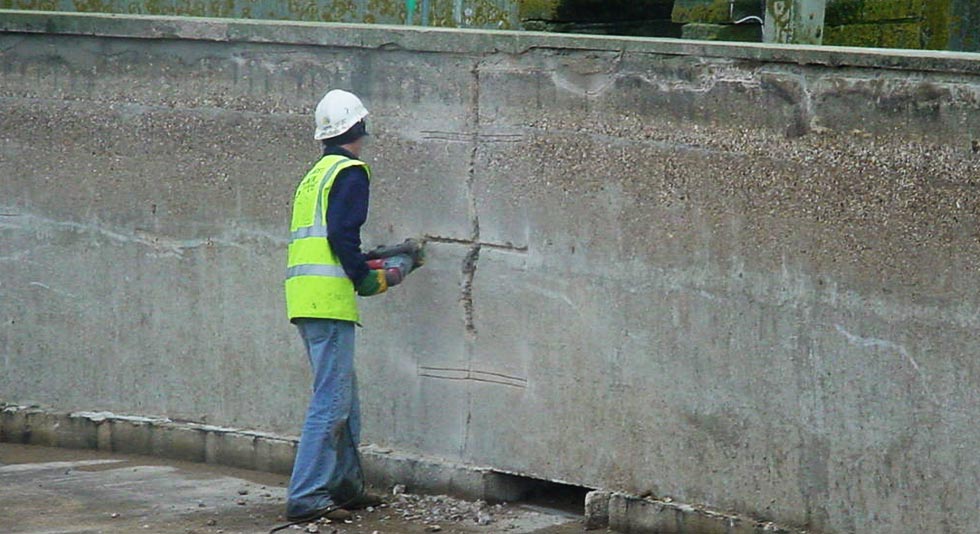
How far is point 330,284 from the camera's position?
6109mm

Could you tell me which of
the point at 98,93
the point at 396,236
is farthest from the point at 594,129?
the point at 98,93

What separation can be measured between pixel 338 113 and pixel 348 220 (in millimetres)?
436

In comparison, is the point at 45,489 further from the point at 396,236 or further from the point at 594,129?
the point at 594,129

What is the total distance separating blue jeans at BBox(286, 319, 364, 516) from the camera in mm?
6180

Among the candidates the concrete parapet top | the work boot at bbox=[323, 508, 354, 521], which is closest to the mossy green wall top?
the concrete parapet top

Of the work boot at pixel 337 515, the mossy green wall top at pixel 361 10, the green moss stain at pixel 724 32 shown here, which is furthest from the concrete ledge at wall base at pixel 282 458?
the green moss stain at pixel 724 32

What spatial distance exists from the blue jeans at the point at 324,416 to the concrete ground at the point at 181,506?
0.13 meters

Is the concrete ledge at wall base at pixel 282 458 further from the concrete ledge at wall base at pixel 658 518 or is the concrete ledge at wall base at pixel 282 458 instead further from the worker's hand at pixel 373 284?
the worker's hand at pixel 373 284

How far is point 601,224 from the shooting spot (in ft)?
19.9

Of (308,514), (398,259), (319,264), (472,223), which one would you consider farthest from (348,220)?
(308,514)

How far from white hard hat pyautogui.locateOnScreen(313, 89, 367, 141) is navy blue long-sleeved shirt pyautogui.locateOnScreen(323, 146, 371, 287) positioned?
193mm

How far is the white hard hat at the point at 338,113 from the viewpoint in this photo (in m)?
6.15

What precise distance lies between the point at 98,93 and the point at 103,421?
5.03 ft

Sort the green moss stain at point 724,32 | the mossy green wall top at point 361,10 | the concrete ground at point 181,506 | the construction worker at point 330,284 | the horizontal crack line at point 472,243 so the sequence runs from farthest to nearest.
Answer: the mossy green wall top at point 361,10 → the green moss stain at point 724,32 → the horizontal crack line at point 472,243 → the concrete ground at point 181,506 → the construction worker at point 330,284
